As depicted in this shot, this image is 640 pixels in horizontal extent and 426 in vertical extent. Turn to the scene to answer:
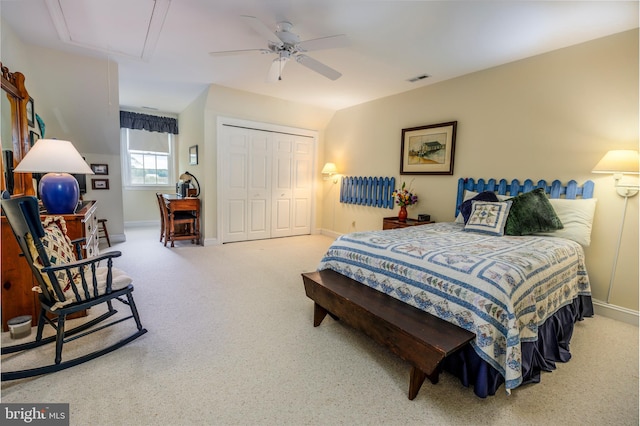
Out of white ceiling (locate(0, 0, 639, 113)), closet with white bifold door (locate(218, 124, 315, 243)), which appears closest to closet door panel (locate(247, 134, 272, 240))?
closet with white bifold door (locate(218, 124, 315, 243))

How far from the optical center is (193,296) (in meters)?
2.86

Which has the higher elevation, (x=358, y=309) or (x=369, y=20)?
(x=369, y=20)

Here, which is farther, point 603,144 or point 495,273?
point 603,144

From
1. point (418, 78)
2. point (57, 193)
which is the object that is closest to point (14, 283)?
point (57, 193)

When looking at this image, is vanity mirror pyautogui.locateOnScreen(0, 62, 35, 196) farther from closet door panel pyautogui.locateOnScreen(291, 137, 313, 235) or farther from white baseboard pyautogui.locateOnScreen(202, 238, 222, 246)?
closet door panel pyautogui.locateOnScreen(291, 137, 313, 235)

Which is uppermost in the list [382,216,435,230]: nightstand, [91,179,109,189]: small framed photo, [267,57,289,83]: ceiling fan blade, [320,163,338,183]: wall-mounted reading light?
[267,57,289,83]: ceiling fan blade

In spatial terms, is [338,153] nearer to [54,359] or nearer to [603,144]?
[603,144]

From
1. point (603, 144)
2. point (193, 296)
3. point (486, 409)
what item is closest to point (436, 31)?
point (603, 144)

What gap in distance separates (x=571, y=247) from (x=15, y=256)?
4.41 meters

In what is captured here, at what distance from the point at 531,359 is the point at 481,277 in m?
0.62

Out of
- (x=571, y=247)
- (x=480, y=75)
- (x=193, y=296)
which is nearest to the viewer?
(x=571, y=247)

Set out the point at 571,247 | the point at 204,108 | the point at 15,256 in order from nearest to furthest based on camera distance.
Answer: the point at 15,256
the point at 571,247
the point at 204,108

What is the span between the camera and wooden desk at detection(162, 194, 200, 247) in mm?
4730

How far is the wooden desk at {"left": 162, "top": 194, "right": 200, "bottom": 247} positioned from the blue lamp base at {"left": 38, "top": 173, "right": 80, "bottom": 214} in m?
2.24
